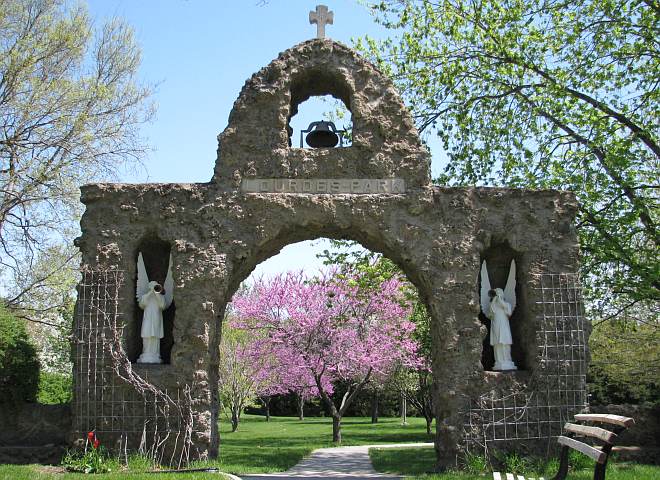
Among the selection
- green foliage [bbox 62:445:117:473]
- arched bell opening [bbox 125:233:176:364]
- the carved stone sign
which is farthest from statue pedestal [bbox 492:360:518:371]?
green foliage [bbox 62:445:117:473]

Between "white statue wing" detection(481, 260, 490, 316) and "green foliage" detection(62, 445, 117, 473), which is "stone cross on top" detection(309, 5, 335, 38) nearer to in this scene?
"white statue wing" detection(481, 260, 490, 316)

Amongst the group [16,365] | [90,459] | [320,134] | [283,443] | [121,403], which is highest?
[320,134]

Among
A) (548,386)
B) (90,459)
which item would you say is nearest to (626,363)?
(548,386)

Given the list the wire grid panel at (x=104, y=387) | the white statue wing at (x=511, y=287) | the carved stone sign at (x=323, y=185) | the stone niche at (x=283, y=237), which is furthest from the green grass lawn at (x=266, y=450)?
the white statue wing at (x=511, y=287)

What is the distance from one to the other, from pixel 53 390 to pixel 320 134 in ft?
25.9

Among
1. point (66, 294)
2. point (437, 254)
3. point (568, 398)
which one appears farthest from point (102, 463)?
point (66, 294)

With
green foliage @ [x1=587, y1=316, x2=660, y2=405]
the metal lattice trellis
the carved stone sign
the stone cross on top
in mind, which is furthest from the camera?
green foliage @ [x1=587, y1=316, x2=660, y2=405]

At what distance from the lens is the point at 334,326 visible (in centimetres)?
1958

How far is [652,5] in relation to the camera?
42.1ft

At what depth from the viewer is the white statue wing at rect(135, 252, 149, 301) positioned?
33.1 ft

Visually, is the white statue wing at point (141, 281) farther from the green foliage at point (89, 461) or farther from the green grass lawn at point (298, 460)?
the green grass lawn at point (298, 460)

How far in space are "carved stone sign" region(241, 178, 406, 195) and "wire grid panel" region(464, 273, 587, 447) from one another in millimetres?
2650

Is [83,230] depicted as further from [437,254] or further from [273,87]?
[437,254]

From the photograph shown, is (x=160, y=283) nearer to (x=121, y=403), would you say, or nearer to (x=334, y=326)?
(x=121, y=403)
